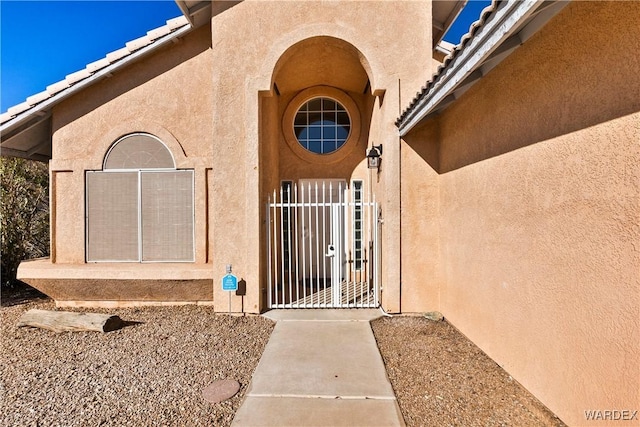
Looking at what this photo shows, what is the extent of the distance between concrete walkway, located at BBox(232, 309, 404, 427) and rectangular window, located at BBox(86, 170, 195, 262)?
3.38 metres

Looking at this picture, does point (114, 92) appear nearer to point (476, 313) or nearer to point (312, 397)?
point (312, 397)

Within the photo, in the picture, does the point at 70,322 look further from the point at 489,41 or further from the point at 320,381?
the point at 489,41

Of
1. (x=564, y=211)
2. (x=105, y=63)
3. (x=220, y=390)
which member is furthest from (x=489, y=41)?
(x=105, y=63)

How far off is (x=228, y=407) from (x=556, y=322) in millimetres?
3671

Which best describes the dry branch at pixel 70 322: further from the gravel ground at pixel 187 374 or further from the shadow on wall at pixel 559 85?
the shadow on wall at pixel 559 85

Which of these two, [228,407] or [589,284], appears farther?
[228,407]

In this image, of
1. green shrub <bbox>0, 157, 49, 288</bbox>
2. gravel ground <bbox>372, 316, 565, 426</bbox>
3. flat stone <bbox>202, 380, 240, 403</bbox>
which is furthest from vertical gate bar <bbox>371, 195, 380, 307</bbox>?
green shrub <bbox>0, 157, 49, 288</bbox>

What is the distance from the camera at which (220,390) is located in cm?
367

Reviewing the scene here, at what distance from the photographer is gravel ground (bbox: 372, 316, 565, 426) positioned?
3.16 meters

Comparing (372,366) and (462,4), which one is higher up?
(462,4)

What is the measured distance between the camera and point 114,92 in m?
7.02

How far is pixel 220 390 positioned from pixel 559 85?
5152 mm

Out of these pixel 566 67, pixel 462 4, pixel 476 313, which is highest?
pixel 462 4

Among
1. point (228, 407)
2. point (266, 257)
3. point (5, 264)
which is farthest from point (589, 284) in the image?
A: point (5, 264)
